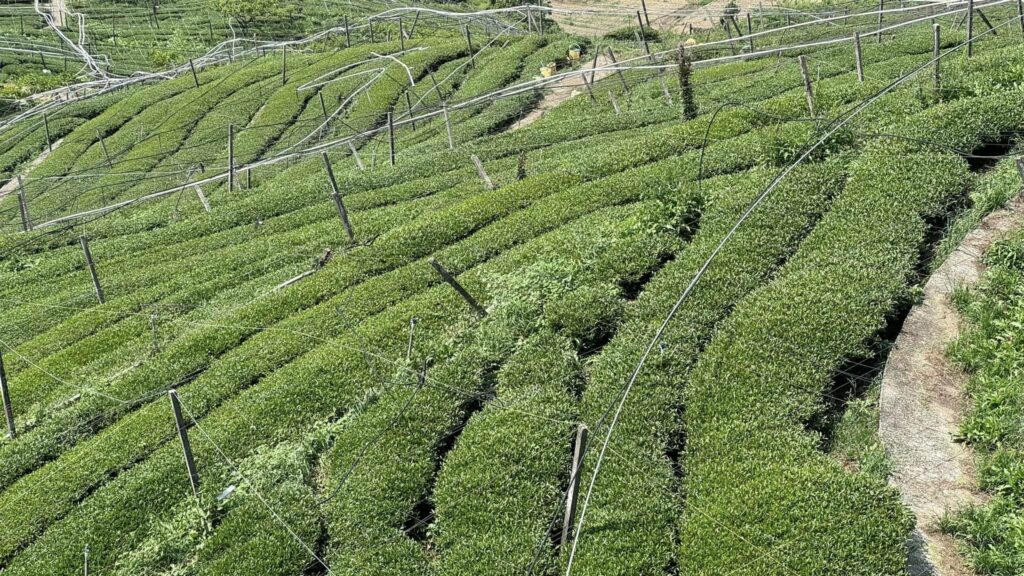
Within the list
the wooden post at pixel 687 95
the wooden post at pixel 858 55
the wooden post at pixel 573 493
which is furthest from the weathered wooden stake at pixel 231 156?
the wooden post at pixel 573 493

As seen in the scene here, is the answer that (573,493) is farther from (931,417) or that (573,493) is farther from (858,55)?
(858,55)

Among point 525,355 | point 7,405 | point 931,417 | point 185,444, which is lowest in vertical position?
point 931,417

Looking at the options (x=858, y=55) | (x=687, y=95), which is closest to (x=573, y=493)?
(x=687, y=95)

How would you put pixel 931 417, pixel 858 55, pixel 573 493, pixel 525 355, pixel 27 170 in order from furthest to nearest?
pixel 27 170 < pixel 858 55 < pixel 525 355 < pixel 931 417 < pixel 573 493

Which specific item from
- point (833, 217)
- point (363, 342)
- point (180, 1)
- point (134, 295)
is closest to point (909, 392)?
point (833, 217)

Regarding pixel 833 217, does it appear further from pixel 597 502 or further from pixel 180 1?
pixel 180 1

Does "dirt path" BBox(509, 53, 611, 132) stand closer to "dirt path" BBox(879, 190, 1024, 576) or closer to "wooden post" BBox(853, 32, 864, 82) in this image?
"wooden post" BBox(853, 32, 864, 82)
